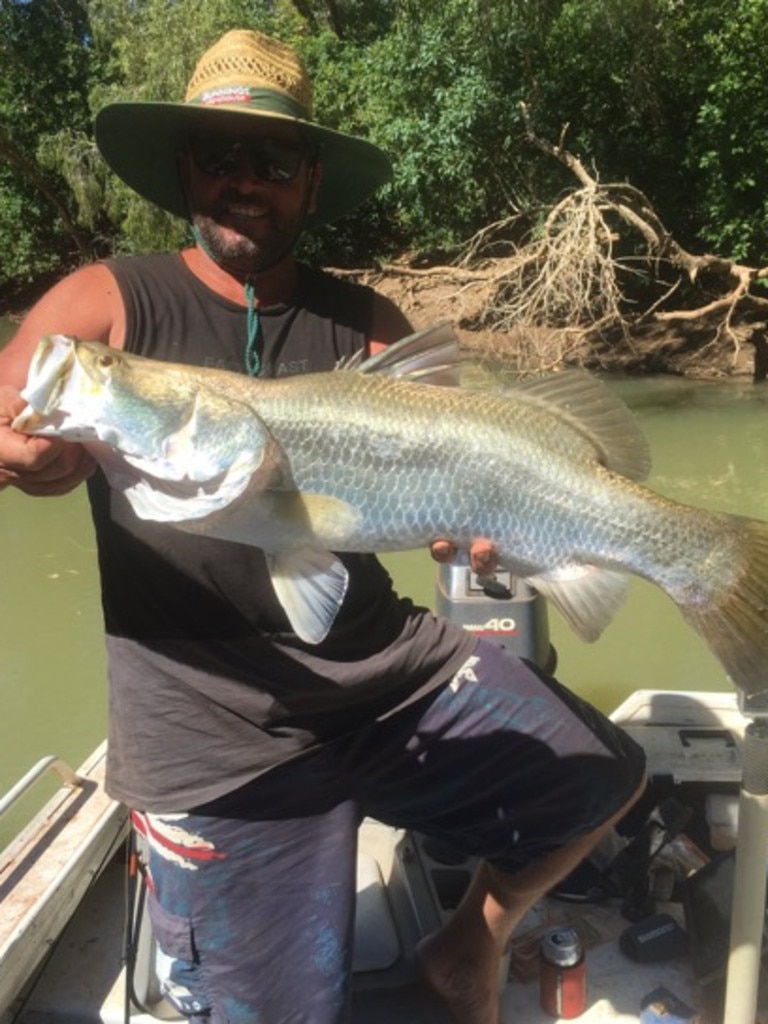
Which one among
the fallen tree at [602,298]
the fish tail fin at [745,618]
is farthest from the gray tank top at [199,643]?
the fallen tree at [602,298]

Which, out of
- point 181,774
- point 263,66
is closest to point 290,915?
point 181,774

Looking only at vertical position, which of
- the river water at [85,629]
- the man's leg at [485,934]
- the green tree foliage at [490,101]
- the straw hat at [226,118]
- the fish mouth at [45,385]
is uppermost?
the green tree foliage at [490,101]

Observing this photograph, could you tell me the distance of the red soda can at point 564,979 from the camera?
2830mm

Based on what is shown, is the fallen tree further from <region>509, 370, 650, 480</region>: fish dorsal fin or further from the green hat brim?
<region>509, 370, 650, 480</region>: fish dorsal fin

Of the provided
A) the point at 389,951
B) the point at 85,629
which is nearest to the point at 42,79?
the point at 85,629

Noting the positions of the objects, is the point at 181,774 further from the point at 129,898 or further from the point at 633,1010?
the point at 633,1010

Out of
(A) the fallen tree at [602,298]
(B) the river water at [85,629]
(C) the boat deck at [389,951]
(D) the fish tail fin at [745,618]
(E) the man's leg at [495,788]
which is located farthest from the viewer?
(A) the fallen tree at [602,298]

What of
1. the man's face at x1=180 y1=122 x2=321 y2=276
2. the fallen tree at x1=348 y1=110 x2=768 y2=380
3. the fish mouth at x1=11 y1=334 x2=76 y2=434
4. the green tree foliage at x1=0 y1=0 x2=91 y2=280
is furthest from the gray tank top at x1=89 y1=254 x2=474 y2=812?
the green tree foliage at x1=0 y1=0 x2=91 y2=280

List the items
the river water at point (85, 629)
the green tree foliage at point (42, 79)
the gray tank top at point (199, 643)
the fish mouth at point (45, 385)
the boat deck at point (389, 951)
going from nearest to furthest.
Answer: the fish mouth at point (45, 385) < the gray tank top at point (199, 643) < the boat deck at point (389, 951) < the river water at point (85, 629) < the green tree foliage at point (42, 79)

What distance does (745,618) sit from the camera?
216 cm

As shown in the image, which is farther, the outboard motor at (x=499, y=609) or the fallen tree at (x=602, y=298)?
the fallen tree at (x=602, y=298)

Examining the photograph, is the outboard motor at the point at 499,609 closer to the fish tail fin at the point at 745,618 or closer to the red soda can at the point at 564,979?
the red soda can at the point at 564,979

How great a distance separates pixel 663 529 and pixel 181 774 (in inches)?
50.8

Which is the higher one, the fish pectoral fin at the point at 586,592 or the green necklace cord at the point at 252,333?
the green necklace cord at the point at 252,333
